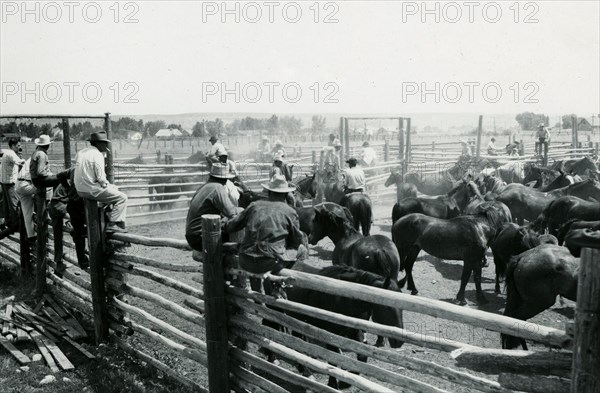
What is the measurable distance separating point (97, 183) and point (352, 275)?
3733 millimetres

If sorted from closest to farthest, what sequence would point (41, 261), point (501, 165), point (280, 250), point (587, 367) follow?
point (587, 367) → point (280, 250) → point (41, 261) → point (501, 165)

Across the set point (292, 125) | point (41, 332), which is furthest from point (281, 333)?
point (292, 125)

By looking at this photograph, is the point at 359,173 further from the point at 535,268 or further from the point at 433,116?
the point at 433,116

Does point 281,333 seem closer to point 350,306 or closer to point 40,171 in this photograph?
point 350,306

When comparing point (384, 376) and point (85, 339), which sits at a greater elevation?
point (384, 376)

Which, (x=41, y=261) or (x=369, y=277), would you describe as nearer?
(x=369, y=277)

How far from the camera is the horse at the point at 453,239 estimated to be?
406 inches

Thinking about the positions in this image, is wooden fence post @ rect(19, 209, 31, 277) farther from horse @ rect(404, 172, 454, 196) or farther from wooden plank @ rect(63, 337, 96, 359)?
horse @ rect(404, 172, 454, 196)

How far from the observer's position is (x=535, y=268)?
303 inches

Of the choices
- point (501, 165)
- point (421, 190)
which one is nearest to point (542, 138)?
point (501, 165)

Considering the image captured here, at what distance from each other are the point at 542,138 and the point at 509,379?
72.6 ft

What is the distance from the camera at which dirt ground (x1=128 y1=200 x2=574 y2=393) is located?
7.32m

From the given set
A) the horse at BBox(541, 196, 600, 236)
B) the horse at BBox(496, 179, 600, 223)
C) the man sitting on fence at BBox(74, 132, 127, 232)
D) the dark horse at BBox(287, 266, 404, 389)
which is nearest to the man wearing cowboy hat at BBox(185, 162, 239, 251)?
the dark horse at BBox(287, 266, 404, 389)

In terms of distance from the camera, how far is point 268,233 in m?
5.43
